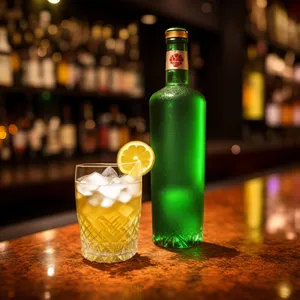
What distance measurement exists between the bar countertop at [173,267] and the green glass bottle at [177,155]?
0.04 metres

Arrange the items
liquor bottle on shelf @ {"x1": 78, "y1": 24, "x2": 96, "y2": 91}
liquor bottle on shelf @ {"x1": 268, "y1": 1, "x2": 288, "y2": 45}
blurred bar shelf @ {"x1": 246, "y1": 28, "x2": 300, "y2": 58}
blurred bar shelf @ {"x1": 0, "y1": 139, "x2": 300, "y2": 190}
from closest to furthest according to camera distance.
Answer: blurred bar shelf @ {"x1": 0, "y1": 139, "x2": 300, "y2": 190}, liquor bottle on shelf @ {"x1": 78, "y1": 24, "x2": 96, "y2": 91}, blurred bar shelf @ {"x1": 246, "y1": 28, "x2": 300, "y2": 58}, liquor bottle on shelf @ {"x1": 268, "y1": 1, "x2": 288, "y2": 45}

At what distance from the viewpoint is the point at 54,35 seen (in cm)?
257

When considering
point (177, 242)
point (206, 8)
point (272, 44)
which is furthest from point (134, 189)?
point (272, 44)

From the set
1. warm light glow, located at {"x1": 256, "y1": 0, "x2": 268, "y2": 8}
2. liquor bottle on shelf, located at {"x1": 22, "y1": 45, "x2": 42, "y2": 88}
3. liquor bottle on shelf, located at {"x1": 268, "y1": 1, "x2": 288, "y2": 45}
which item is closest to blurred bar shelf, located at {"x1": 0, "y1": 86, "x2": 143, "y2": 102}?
liquor bottle on shelf, located at {"x1": 22, "y1": 45, "x2": 42, "y2": 88}

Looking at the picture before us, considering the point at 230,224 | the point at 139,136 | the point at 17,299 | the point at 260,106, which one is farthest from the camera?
the point at 260,106

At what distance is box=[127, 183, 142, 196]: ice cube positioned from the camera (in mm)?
685

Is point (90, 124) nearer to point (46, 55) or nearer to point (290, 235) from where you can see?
point (46, 55)

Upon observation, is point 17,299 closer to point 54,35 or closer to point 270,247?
point 270,247

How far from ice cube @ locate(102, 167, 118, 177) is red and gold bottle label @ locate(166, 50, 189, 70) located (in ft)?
0.68

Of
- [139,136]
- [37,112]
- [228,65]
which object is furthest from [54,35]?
[228,65]

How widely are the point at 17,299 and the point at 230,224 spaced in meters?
0.51

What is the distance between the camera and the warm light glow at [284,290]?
0.54 meters

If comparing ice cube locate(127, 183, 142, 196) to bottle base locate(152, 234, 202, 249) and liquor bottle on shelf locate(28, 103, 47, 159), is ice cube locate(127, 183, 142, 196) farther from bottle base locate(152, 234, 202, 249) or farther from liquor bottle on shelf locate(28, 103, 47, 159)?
liquor bottle on shelf locate(28, 103, 47, 159)

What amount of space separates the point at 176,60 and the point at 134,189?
0.23 m
